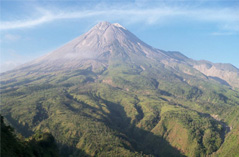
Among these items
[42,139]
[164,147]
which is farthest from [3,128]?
[164,147]

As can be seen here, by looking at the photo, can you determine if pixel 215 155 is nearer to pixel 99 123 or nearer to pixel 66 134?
pixel 99 123

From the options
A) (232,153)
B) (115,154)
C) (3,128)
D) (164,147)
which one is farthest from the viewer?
(164,147)

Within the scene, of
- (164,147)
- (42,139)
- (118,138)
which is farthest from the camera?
(164,147)

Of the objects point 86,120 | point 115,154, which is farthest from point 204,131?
point 86,120

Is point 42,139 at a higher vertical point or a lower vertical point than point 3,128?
lower

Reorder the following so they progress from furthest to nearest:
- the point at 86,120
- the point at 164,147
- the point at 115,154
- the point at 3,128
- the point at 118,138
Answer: the point at 86,120
the point at 164,147
the point at 118,138
the point at 115,154
the point at 3,128

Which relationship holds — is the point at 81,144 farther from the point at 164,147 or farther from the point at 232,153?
the point at 232,153

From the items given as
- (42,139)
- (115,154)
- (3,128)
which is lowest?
(115,154)

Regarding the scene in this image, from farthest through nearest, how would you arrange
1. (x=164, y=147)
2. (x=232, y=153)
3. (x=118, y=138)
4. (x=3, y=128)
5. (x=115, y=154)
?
1. (x=164, y=147)
2. (x=118, y=138)
3. (x=232, y=153)
4. (x=115, y=154)
5. (x=3, y=128)

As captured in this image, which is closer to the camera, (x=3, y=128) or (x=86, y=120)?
(x=3, y=128)
